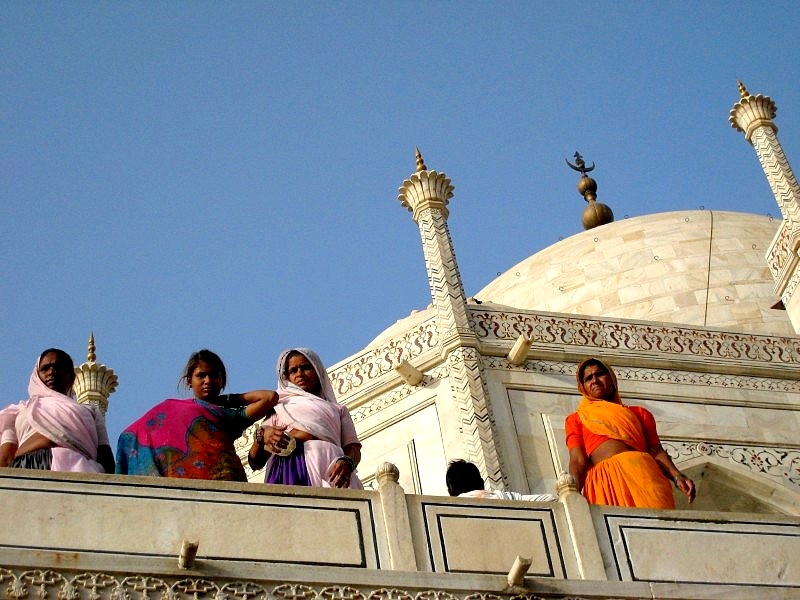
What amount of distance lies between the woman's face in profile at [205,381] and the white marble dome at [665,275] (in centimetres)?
980

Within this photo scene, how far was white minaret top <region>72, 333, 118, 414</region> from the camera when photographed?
12945 mm

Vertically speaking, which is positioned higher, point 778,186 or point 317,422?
point 778,186

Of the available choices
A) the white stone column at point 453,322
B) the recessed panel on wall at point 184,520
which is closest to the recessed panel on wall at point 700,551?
the recessed panel on wall at point 184,520

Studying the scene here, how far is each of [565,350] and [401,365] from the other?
5.16 ft

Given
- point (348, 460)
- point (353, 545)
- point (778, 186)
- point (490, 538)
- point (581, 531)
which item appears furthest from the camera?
point (778, 186)

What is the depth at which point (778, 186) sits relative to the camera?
15.2 meters

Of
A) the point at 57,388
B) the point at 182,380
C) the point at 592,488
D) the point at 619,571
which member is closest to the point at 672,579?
the point at 619,571

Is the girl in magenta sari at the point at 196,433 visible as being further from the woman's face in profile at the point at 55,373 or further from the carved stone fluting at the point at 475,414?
the carved stone fluting at the point at 475,414

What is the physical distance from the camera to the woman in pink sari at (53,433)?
7.14 meters

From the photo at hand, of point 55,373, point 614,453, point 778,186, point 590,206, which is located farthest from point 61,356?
point 590,206

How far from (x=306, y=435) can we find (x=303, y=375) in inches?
16.9

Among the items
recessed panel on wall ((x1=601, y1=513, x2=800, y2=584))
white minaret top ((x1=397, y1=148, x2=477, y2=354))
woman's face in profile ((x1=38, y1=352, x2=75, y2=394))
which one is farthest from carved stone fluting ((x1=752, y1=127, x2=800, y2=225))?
woman's face in profile ((x1=38, y1=352, x2=75, y2=394))

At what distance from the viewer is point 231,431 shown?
7.42 metres

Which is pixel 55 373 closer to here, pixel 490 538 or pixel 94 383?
pixel 490 538
